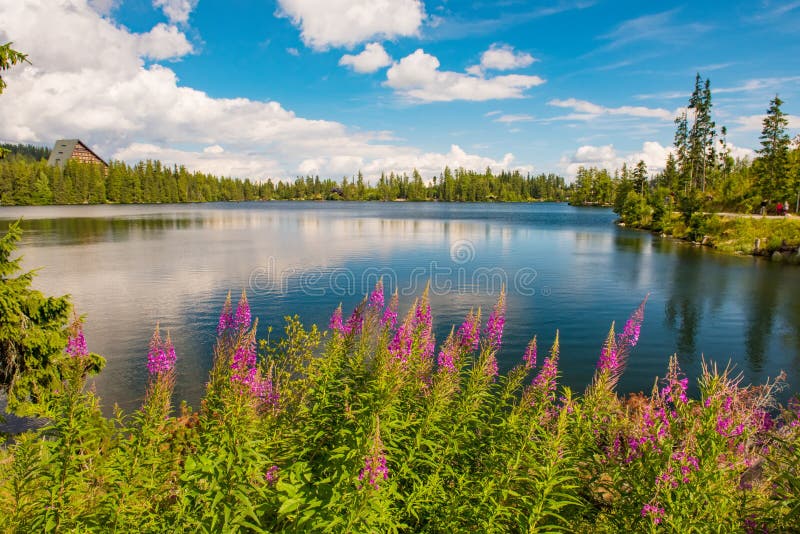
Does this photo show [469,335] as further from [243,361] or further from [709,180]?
[709,180]

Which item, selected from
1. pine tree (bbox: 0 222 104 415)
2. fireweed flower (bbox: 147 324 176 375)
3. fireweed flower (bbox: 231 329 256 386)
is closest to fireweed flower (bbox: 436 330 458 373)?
fireweed flower (bbox: 231 329 256 386)

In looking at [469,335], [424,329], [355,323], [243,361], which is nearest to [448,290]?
[424,329]

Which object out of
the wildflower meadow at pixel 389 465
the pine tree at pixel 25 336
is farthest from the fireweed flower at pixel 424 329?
the pine tree at pixel 25 336

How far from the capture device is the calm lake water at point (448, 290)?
68.4 feet

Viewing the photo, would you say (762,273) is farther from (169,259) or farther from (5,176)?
(5,176)

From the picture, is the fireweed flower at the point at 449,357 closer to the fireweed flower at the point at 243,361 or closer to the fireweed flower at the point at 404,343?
the fireweed flower at the point at 404,343

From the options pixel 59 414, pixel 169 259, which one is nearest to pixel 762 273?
pixel 59 414

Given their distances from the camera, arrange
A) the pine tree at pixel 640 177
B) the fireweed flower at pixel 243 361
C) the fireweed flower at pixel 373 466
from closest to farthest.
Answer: the fireweed flower at pixel 373 466 → the fireweed flower at pixel 243 361 → the pine tree at pixel 640 177

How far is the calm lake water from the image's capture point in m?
20.9

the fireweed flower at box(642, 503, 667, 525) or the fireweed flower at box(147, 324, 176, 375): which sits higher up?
the fireweed flower at box(147, 324, 176, 375)

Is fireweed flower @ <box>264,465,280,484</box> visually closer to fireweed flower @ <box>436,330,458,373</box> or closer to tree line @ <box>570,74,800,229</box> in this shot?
fireweed flower @ <box>436,330,458,373</box>

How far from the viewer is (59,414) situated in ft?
17.5

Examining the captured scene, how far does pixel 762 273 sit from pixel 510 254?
23923 millimetres

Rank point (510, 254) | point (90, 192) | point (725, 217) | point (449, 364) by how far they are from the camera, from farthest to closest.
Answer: point (90, 192), point (725, 217), point (510, 254), point (449, 364)
